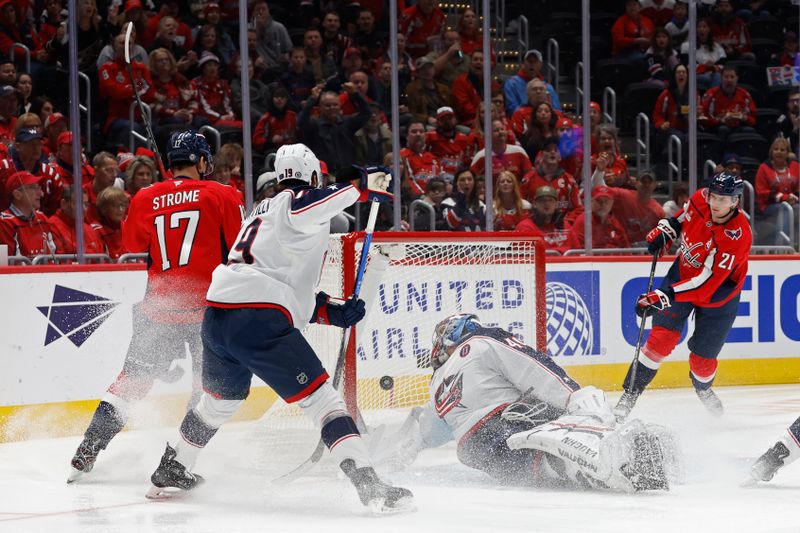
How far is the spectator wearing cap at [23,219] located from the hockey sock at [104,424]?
4.89ft

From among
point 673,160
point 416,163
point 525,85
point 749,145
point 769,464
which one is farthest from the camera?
point 749,145

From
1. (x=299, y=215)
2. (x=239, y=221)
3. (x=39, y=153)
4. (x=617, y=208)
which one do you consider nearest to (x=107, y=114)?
(x=39, y=153)

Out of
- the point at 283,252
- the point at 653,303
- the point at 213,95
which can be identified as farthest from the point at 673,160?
the point at 283,252

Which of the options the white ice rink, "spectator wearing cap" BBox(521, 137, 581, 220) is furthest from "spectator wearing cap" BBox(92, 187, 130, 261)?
"spectator wearing cap" BBox(521, 137, 581, 220)

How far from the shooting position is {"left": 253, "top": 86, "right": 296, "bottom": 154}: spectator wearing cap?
20.8ft

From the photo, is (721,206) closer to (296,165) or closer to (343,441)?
(296,165)

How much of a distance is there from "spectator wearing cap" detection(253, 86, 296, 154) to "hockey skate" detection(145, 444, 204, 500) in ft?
8.42

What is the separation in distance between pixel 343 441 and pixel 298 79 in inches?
141

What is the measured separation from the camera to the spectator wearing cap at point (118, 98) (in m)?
6.04

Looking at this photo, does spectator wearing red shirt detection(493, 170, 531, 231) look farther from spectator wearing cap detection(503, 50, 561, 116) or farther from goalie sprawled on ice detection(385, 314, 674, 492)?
goalie sprawled on ice detection(385, 314, 674, 492)

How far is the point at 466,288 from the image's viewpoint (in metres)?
5.43

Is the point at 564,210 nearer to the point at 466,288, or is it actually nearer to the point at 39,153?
the point at 466,288

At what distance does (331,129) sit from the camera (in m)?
6.74

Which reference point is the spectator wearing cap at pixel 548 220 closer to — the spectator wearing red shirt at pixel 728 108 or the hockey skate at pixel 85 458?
the spectator wearing red shirt at pixel 728 108
